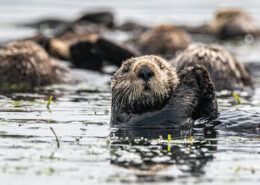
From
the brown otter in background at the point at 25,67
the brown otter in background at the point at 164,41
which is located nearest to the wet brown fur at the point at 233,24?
the brown otter in background at the point at 164,41

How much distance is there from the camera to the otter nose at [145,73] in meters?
5.64

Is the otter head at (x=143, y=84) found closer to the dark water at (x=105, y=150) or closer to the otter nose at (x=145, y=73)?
the otter nose at (x=145, y=73)

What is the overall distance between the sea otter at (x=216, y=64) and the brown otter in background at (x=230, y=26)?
10.8 m

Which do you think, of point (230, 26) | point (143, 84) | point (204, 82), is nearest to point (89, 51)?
point (204, 82)

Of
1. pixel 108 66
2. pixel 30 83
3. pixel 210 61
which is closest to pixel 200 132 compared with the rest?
pixel 210 61

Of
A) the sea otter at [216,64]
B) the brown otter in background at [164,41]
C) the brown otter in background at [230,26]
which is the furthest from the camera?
the brown otter in background at [230,26]

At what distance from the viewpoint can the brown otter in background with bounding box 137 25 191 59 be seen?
551 inches

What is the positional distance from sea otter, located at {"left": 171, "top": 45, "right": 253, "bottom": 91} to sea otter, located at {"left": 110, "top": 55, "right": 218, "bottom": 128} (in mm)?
2876

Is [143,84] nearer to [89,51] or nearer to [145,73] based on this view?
[145,73]

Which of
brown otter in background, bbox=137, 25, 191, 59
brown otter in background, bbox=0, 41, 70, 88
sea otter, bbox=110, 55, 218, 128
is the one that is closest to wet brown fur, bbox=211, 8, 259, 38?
brown otter in background, bbox=137, 25, 191, 59

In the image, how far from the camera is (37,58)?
10180mm

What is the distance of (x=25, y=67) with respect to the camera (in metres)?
10.0

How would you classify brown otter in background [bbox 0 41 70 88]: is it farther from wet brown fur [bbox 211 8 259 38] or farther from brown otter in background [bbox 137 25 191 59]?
wet brown fur [bbox 211 8 259 38]

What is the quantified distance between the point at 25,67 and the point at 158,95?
4604 millimetres
